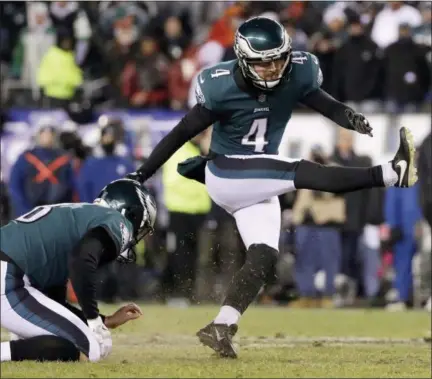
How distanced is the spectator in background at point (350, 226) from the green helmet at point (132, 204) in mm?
6400

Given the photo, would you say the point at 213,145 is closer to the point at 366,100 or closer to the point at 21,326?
the point at 21,326

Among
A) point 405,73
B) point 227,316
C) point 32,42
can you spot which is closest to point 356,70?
point 405,73

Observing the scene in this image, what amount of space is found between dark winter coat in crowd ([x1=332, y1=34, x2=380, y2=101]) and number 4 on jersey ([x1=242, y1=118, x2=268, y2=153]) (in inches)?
271

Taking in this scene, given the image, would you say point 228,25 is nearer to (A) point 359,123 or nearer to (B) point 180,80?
(B) point 180,80

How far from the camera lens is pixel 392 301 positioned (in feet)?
44.7

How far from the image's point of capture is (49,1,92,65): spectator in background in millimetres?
16500

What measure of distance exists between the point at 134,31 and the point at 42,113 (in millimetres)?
2111

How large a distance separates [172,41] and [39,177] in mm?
3897

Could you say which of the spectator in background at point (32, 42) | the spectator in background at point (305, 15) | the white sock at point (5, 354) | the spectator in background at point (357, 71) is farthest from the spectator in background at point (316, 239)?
the white sock at point (5, 354)

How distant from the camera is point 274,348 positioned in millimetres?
8570

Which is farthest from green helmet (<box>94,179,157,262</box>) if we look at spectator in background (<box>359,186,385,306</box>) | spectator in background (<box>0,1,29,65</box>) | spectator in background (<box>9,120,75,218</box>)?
spectator in background (<box>0,1,29,65</box>)

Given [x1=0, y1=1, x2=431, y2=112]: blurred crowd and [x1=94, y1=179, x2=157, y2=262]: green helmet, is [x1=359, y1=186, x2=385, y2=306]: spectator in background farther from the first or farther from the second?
[x1=94, y1=179, x2=157, y2=262]: green helmet

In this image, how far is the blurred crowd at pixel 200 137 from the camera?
43.2 ft

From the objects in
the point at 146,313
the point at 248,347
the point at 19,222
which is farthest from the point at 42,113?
the point at 19,222
